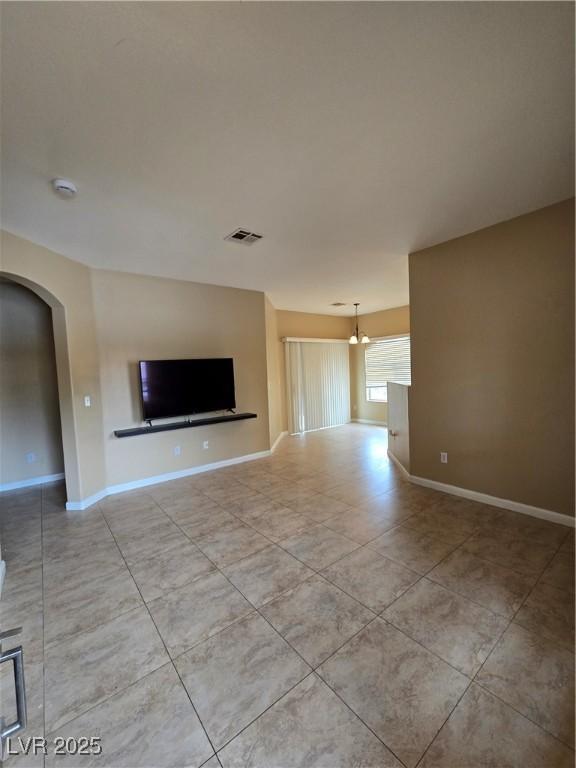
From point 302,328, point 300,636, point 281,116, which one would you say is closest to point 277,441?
point 302,328

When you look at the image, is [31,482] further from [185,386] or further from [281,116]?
[281,116]

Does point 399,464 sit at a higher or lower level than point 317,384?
lower

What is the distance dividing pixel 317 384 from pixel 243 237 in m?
4.75

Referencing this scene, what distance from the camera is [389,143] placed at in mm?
1791

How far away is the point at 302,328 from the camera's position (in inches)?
283

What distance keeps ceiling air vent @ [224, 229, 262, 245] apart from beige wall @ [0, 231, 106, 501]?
1861mm

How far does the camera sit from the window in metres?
6.88

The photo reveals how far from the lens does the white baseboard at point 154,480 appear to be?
340 cm

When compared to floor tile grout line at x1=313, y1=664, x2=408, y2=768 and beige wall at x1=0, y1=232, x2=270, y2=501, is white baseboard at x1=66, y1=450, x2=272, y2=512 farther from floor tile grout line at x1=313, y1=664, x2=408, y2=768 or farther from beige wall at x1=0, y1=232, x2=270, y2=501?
floor tile grout line at x1=313, y1=664, x2=408, y2=768

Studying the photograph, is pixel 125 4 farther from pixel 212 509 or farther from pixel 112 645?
pixel 212 509

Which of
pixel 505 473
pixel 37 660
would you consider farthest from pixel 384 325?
pixel 37 660

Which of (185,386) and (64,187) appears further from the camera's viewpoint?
(185,386)

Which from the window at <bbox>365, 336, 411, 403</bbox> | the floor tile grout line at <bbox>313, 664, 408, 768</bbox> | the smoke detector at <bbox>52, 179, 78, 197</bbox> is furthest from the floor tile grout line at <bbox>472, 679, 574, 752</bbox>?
the window at <bbox>365, 336, 411, 403</bbox>

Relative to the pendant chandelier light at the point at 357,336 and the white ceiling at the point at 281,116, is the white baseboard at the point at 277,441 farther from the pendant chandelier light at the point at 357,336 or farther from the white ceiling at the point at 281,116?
the white ceiling at the point at 281,116
